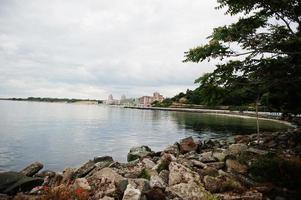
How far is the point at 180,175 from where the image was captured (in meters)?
9.73

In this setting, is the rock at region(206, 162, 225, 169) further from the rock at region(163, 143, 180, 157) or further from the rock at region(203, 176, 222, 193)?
the rock at region(163, 143, 180, 157)

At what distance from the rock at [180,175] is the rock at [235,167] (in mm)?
1920

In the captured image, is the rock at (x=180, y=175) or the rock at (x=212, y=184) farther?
the rock at (x=180, y=175)

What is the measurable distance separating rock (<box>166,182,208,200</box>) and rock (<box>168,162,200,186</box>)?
21.2 inches

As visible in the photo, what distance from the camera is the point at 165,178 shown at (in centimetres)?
1001

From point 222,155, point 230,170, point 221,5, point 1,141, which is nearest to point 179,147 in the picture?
point 222,155

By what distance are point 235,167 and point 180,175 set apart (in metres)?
2.64

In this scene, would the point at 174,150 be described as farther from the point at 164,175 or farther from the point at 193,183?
the point at 193,183

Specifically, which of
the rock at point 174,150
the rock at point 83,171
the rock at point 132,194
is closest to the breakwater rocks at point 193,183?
the rock at point 132,194

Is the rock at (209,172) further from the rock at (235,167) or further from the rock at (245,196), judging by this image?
the rock at (245,196)

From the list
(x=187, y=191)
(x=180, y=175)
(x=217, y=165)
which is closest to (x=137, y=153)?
(x=217, y=165)

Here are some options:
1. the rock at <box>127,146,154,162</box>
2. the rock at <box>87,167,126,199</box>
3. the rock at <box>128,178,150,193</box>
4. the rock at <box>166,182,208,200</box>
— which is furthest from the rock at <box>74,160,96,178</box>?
the rock at <box>166,182,208,200</box>

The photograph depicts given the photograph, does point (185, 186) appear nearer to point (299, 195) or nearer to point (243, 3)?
point (299, 195)

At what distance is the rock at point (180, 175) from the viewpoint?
937 centimetres
